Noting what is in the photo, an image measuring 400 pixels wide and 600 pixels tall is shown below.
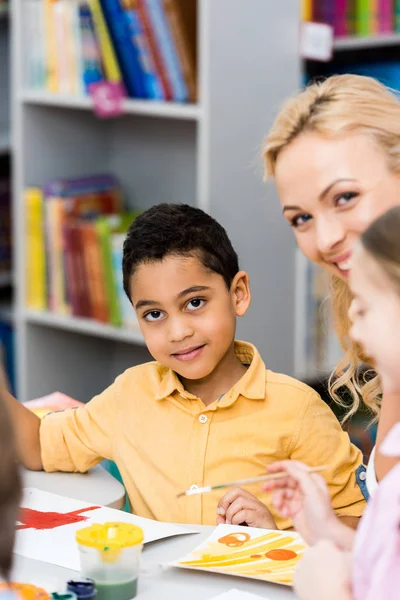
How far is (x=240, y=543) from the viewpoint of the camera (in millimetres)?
1254

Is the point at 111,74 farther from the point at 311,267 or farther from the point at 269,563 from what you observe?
the point at 269,563

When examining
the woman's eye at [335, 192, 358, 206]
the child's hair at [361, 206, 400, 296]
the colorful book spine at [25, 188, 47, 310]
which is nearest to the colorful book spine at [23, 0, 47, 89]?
the colorful book spine at [25, 188, 47, 310]

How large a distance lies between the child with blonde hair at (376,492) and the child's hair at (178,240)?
1.88 ft

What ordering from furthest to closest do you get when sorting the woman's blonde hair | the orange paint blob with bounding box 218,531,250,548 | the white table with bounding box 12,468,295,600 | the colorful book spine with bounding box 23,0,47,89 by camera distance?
the colorful book spine with bounding box 23,0,47,89, the woman's blonde hair, the orange paint blob with bounding box 218,531,250,548, the white table with bounding box 12,468,295,600

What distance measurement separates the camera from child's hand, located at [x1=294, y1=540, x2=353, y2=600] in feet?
3.05

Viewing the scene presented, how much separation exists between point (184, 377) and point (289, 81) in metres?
1.41

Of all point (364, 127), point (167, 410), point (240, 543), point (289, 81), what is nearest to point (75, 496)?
point (167, 410)

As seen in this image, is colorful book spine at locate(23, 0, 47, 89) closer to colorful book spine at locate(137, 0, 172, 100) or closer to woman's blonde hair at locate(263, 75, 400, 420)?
colorful book spine at locate(137, 0, 172, 100)

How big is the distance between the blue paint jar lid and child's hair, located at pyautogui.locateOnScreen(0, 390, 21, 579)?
0.89ft

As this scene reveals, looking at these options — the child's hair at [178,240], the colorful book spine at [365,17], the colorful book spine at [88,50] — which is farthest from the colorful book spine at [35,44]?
the child's hair at [178,240]

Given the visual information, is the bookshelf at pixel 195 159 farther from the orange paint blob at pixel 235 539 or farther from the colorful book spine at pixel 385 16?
the orange paint blob at pixel 235 539

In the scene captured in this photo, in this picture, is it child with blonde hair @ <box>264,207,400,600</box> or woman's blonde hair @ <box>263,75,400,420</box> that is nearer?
child with blonde hair @ <box>264,207,400,600</box>

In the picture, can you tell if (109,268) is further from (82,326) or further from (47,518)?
(47,518)

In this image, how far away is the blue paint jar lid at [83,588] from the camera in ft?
3.56
